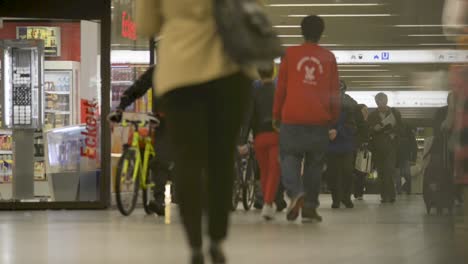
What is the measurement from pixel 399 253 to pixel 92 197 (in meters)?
7.01

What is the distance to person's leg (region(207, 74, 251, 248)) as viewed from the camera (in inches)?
169

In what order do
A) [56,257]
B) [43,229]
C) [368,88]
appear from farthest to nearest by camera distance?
[43,229], [368,88], [56,257]

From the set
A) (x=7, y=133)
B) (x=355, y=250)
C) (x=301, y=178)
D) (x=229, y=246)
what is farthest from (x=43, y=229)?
(x=7, y=133)

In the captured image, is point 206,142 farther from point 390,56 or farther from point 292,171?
point 292,171

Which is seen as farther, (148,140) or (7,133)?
(7,133)

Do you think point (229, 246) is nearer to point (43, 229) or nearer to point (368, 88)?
point (368, 88)

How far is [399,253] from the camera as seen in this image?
659 cm

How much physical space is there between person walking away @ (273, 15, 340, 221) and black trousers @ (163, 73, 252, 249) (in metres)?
4.31

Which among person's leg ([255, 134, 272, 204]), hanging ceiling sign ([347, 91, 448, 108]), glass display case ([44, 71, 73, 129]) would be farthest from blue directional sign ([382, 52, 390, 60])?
glass display case ([44, 71, 73, 129])

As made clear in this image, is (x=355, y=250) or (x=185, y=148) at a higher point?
(x=185, y=148)

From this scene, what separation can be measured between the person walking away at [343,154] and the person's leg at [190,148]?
4545 millimetres

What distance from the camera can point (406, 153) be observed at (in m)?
9.01

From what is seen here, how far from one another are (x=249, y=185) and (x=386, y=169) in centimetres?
276

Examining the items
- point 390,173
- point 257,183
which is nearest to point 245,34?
point 390,173
